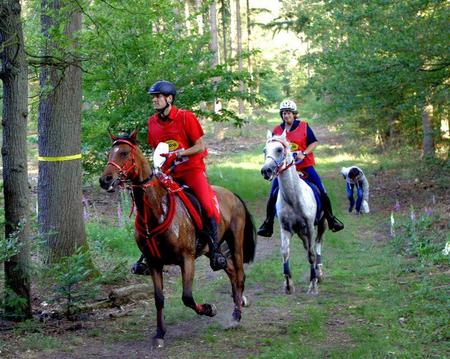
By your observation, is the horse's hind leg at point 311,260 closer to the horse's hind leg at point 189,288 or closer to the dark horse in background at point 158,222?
the dark horse in background at point 158,222

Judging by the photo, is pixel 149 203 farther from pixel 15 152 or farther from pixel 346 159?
pixel 346 159

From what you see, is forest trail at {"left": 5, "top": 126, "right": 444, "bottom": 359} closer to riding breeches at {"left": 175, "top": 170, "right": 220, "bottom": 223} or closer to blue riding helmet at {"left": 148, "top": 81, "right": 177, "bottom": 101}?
riding breeches at {"left": 175, "top": 170, "right": 220, "bottom": 223}

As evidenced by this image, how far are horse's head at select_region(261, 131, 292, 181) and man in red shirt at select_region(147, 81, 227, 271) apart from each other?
5.00 ft

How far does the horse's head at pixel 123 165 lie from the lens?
6023 millimetres

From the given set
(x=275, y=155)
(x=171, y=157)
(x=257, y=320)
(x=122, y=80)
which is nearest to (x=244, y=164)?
(x=122, y=80)

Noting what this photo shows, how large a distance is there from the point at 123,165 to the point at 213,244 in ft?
5.38

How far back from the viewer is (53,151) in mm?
9102

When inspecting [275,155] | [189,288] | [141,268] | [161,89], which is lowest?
[189,288]

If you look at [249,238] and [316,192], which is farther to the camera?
[316,192]

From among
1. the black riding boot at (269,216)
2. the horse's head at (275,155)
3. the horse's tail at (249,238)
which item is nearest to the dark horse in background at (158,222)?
the horse's tail at (249,238)

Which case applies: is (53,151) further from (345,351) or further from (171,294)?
(345,351)

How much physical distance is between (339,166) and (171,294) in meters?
19.9

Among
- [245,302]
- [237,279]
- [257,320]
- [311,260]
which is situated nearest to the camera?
[257,320]

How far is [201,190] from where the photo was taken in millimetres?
7320
